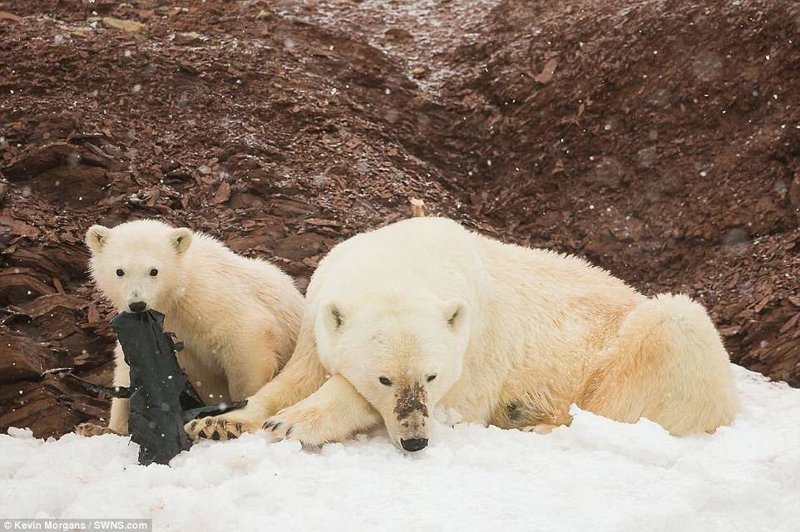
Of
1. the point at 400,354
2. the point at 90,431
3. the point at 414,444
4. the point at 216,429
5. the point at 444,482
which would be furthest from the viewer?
the point at 90,431

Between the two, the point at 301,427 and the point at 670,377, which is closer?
the point at 301,427

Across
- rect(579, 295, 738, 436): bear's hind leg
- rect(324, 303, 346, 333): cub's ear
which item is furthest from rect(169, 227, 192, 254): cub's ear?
rect(579, 295, 738, 436): bear's hind leg

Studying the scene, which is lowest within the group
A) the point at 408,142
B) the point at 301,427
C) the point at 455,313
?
the point at 301,427

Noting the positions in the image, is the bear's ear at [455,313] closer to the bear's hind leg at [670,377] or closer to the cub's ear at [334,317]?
the cub's ear at [334,317]

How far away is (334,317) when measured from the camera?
473 cm

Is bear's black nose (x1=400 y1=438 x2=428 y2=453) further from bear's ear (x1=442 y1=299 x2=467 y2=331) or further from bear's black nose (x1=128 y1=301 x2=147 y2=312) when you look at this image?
bear's black nose (x1=128 y1=301 x2=147 y2=312)

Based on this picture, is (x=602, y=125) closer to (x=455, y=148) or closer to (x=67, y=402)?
(x=455, y=148)

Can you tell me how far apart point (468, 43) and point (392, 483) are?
9.82 meters

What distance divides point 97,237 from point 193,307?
2.47ft

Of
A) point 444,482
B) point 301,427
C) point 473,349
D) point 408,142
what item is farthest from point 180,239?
point 408,142

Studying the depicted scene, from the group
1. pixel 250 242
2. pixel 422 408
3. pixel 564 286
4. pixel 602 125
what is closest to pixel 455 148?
pixel 602 125

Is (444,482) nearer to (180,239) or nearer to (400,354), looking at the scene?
(400,354)

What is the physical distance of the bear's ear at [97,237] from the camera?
17.8ft

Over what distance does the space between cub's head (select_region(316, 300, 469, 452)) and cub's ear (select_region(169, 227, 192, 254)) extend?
1.22m
